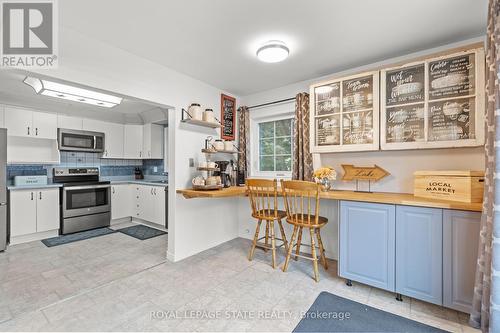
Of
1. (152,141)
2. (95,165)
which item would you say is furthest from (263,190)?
(95,165)

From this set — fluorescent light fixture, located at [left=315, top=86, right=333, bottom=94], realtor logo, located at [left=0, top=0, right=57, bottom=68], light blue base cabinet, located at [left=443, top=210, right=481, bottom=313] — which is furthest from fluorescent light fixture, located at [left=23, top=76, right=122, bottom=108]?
light blue base cabinet, located at [left=443, top=210, right=481, bottom=313]

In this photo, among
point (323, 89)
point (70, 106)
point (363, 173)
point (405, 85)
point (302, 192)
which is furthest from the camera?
point (70, 106)

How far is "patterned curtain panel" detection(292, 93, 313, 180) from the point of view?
116 inches

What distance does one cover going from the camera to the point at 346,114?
8.23ft

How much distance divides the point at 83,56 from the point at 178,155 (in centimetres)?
134

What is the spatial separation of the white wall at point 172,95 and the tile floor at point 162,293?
1.32 feet

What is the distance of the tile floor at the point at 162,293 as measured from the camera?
5.65 ft

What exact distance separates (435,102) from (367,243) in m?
1.44

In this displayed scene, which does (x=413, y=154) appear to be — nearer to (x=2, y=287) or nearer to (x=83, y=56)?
(x=83, y=56)

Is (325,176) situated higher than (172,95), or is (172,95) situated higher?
(172,95)

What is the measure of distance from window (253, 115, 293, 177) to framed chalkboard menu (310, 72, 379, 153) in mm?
690

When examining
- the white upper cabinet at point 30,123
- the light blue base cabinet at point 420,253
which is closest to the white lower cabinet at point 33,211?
the white upper cabinet at point 30,123

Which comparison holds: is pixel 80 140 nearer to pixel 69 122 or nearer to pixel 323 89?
pixel 69 122

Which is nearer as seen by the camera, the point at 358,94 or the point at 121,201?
the point at 358,94
